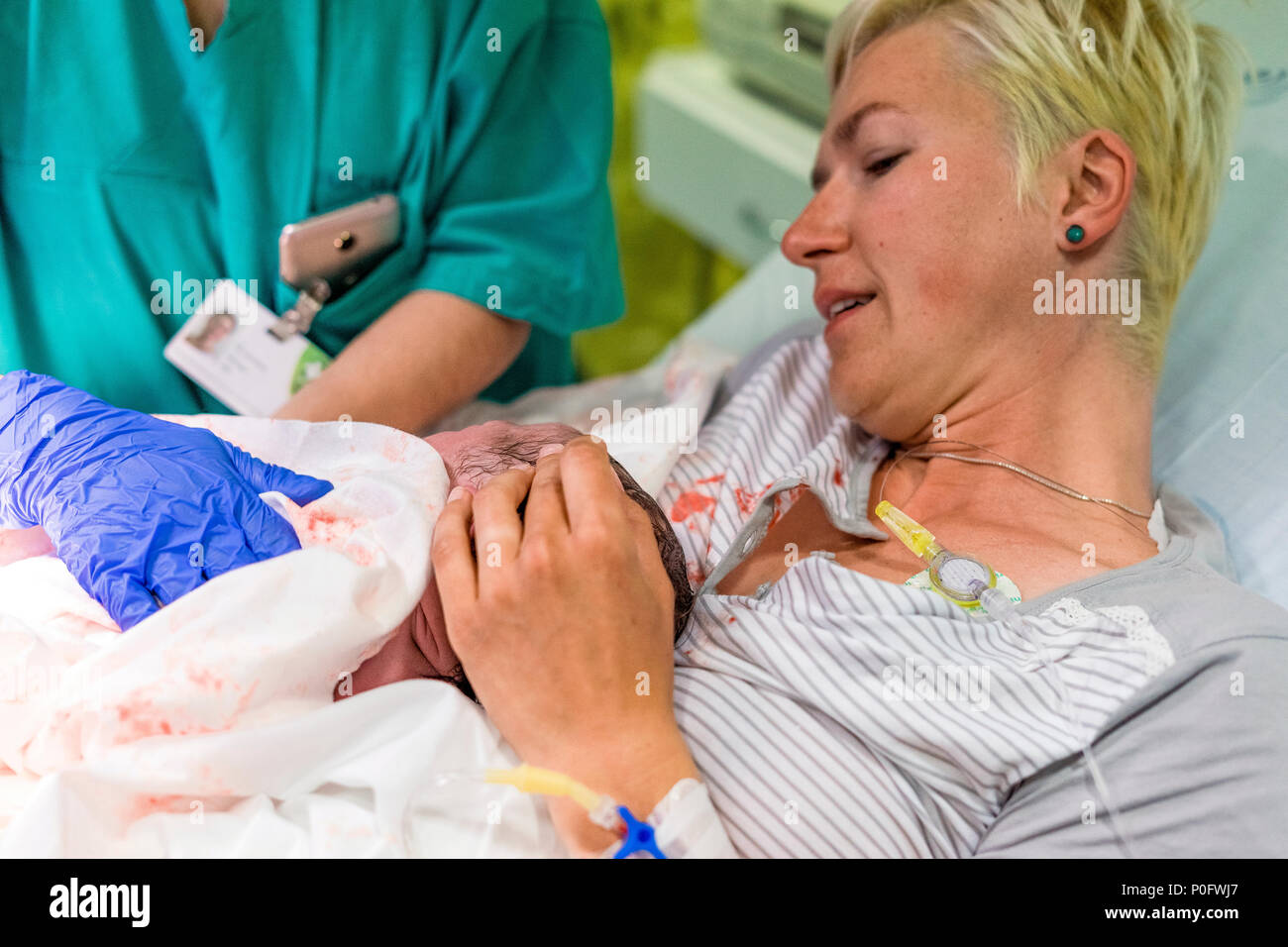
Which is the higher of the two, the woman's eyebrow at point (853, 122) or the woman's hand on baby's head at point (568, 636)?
the woman's eyebrow at point (853, 122)

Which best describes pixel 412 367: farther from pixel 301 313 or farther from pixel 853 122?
pixel 853 122

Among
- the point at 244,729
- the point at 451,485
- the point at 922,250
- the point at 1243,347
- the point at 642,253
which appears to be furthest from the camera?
the point at 642,253

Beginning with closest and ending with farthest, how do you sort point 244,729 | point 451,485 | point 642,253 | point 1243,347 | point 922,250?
1. point 244,729
2. point 451,485
3. point 922,250
4. point 1243,347
5. point 642,253

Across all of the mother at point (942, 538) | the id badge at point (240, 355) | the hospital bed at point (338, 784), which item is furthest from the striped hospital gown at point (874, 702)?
the id badge at point (240, 355)

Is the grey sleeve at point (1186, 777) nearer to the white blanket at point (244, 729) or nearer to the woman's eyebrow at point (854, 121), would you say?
the white blanket at point (244, 729)

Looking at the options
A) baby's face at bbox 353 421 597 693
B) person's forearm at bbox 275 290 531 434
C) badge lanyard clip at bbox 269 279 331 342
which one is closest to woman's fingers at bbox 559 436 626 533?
baby's face at bbox 353 421 597 693

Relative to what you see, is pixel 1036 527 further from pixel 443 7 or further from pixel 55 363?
pixel 55 363

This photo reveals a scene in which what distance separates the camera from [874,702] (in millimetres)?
789

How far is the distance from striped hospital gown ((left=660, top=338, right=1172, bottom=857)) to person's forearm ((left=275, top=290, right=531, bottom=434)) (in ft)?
1.27

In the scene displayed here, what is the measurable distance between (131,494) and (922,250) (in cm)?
71

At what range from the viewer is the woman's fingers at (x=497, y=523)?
75 centimetres

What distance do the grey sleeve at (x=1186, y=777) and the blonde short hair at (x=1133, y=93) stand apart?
1.29 feet

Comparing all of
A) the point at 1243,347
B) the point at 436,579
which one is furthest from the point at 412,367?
the point at 1243,347
